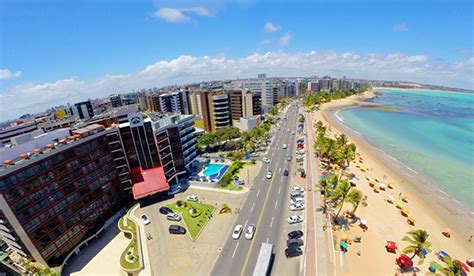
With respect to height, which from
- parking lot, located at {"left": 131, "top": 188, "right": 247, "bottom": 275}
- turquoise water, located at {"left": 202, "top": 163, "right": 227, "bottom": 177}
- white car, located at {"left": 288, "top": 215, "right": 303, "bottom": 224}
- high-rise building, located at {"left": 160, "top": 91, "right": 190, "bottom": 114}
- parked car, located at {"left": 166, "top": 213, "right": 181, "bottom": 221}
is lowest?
parking lot, located at {"left": 131, "top": 188, "right": 247, "bottom": 275}

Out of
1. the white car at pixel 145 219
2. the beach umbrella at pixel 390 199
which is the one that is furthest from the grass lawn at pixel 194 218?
the beach umbrella at pixel 390 199

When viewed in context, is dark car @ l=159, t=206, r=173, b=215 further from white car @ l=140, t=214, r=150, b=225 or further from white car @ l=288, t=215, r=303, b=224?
white car @ l=288, t=215, r=303, b=224

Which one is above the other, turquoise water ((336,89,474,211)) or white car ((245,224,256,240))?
white car ((245,224,256,240))

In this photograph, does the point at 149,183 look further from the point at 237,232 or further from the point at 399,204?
the point at 399,204

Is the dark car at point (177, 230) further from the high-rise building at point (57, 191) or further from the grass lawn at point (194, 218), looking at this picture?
the high-rise building at point (57, 191)

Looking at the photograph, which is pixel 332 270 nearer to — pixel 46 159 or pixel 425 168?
pixel 46 159

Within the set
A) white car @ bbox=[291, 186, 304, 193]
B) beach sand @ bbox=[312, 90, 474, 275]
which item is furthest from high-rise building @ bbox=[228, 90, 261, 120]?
white car @ bbox=[291, 186, 304, 193]
